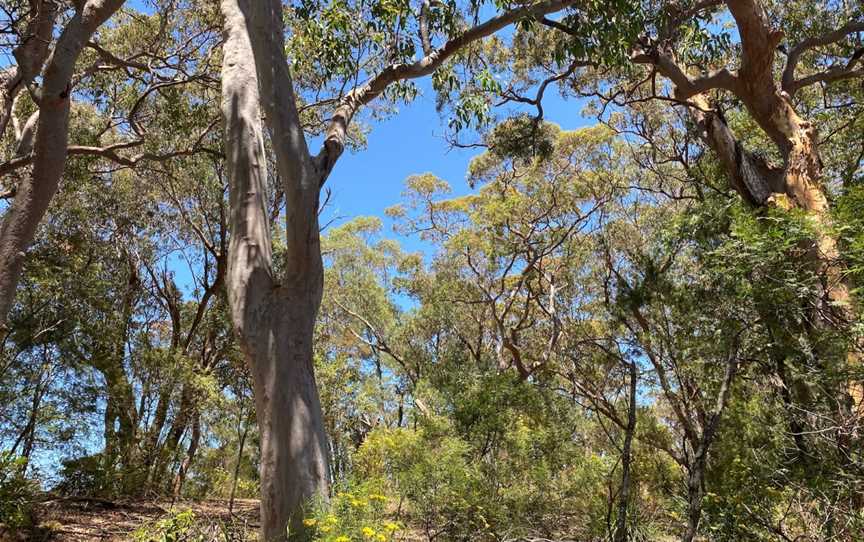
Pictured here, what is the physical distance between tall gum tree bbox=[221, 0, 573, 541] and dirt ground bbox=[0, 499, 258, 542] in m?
0.74

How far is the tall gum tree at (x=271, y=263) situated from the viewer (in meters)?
3.56

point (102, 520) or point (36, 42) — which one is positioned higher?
point (36, 42)

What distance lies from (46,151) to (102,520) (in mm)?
4166

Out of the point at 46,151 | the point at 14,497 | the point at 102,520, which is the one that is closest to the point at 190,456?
the point at 102,520

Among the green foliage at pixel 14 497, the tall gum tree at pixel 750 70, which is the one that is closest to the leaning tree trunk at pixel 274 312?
the green foliage at pixel 14 497

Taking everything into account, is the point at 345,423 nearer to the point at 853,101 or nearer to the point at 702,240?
the point at 702,240

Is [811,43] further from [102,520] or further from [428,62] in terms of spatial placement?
[102,520]

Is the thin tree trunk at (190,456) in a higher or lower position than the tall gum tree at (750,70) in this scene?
lower

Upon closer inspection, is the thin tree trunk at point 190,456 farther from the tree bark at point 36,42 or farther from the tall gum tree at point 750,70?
the tall gum tree at point 750,70

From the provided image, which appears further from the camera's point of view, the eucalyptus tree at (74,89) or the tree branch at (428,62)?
the tree branch at (428,62)

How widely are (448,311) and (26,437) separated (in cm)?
904

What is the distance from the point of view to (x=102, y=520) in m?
6.04

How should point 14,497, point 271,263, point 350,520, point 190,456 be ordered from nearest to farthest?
point 350,520, point 271,263, point 14,497, point 190,456

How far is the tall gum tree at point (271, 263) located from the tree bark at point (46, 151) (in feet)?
3.41
